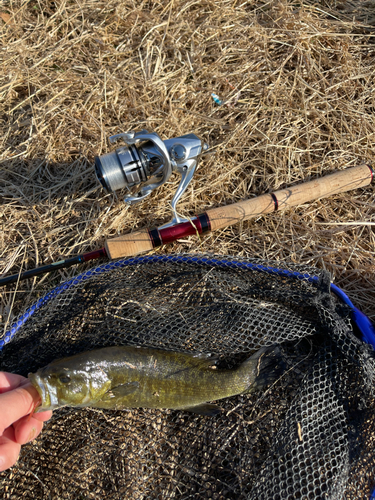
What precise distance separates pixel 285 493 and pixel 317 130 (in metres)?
3.08

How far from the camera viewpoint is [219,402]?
8.21 ft

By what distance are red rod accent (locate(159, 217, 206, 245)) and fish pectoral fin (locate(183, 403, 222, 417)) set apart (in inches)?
48.0

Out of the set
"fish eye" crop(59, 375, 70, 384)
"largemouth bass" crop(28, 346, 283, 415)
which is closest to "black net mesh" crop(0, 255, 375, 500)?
"largemouth bass" crop(28, 346, 283, 415)

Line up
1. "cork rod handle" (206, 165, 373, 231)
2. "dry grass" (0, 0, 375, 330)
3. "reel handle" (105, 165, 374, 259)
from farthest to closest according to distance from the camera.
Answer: "dry grass" (0, 0, 375, 330) < "cork rod handle" (206, 165, 373, 231) < "reel handle" (105, 165, 374, 259)

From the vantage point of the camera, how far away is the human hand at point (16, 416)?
1866mm

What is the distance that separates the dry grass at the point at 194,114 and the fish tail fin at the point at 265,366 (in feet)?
3.36

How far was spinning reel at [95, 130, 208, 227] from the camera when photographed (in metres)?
2.57

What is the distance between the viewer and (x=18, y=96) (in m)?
3.80

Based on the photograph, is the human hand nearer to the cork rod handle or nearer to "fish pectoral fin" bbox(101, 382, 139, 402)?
"fish pectoral fin" bbox(101, 382, 139, 402)

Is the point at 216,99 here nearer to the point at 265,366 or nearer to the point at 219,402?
the point at 265,366

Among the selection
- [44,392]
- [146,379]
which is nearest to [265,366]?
[146,379]

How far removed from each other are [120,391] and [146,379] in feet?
0.56

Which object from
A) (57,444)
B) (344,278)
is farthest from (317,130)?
(57,444)

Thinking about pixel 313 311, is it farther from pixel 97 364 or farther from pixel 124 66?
pixel 124 66
